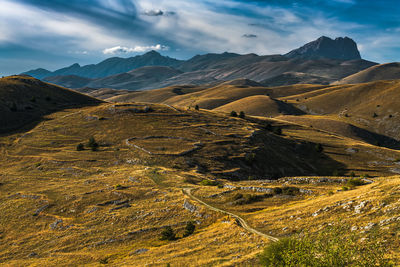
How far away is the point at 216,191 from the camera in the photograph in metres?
49.0

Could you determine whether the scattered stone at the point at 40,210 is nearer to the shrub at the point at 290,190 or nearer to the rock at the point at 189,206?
the rock at the point at 189,206

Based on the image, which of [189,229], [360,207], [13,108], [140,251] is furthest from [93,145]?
[360,207]

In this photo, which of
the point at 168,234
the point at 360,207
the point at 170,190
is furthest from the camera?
the point at 170,190

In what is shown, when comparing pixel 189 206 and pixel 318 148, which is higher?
pixel 318 148

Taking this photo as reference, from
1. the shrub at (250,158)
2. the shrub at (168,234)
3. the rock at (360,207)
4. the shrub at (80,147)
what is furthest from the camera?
A: the shrub at (80,147)

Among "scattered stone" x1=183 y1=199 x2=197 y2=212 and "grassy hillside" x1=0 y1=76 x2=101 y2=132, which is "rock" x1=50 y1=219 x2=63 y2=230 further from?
"grassy hillside" x1=0 y1=76 x2=101 y2=132

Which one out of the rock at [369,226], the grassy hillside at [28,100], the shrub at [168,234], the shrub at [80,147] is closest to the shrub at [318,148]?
the shrub at [168,234]

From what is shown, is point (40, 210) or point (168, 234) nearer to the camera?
→ point (168, 234)

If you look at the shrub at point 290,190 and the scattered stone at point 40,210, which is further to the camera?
the scattered stone at point 40,210

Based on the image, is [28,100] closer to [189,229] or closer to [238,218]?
[189,229]

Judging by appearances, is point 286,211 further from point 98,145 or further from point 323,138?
point 323,138

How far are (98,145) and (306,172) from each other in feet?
255


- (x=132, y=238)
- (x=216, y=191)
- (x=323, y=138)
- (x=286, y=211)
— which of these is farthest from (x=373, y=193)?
(x=323, y=138)


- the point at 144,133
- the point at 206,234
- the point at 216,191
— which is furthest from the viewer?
the point at 144,133
